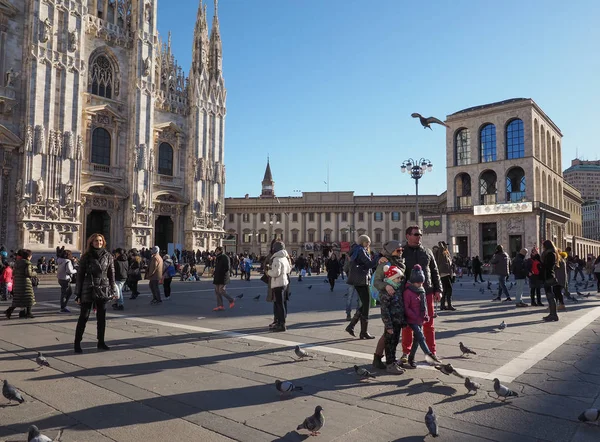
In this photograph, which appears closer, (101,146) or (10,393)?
(10,393)

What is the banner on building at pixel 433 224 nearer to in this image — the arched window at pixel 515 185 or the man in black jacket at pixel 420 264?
the arched window at pixel 515 185

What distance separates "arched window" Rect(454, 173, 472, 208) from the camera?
174ft

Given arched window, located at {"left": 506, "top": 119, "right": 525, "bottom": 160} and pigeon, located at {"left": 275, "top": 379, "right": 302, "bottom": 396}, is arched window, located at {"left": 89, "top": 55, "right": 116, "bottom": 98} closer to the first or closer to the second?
pigeon, located at {"left": 275, "top": 379, "right": 302, "bottom": 396}

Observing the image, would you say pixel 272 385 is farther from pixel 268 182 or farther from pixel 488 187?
pixel 268 182

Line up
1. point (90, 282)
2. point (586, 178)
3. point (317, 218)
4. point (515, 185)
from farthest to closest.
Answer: point (586, 178)
point (317, 218)
point (515, 185)
point (90, 282)

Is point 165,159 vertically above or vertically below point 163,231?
above

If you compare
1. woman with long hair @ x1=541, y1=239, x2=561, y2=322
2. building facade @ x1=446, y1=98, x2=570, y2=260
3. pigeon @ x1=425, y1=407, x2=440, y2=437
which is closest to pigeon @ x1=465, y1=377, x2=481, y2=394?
pigeon @ x1=425, y1=407, x2=440, y2=437

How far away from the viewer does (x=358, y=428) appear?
12.9 ft

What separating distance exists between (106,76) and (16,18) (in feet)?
20.3

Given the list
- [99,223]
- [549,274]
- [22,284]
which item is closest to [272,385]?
[22,284]

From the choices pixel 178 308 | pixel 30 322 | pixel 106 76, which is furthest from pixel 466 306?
pixel 106 76

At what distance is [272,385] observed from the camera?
17.0 feet

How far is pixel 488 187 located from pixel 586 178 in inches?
5645

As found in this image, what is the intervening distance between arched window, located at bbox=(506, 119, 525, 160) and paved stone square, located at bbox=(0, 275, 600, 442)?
44.6 metres
